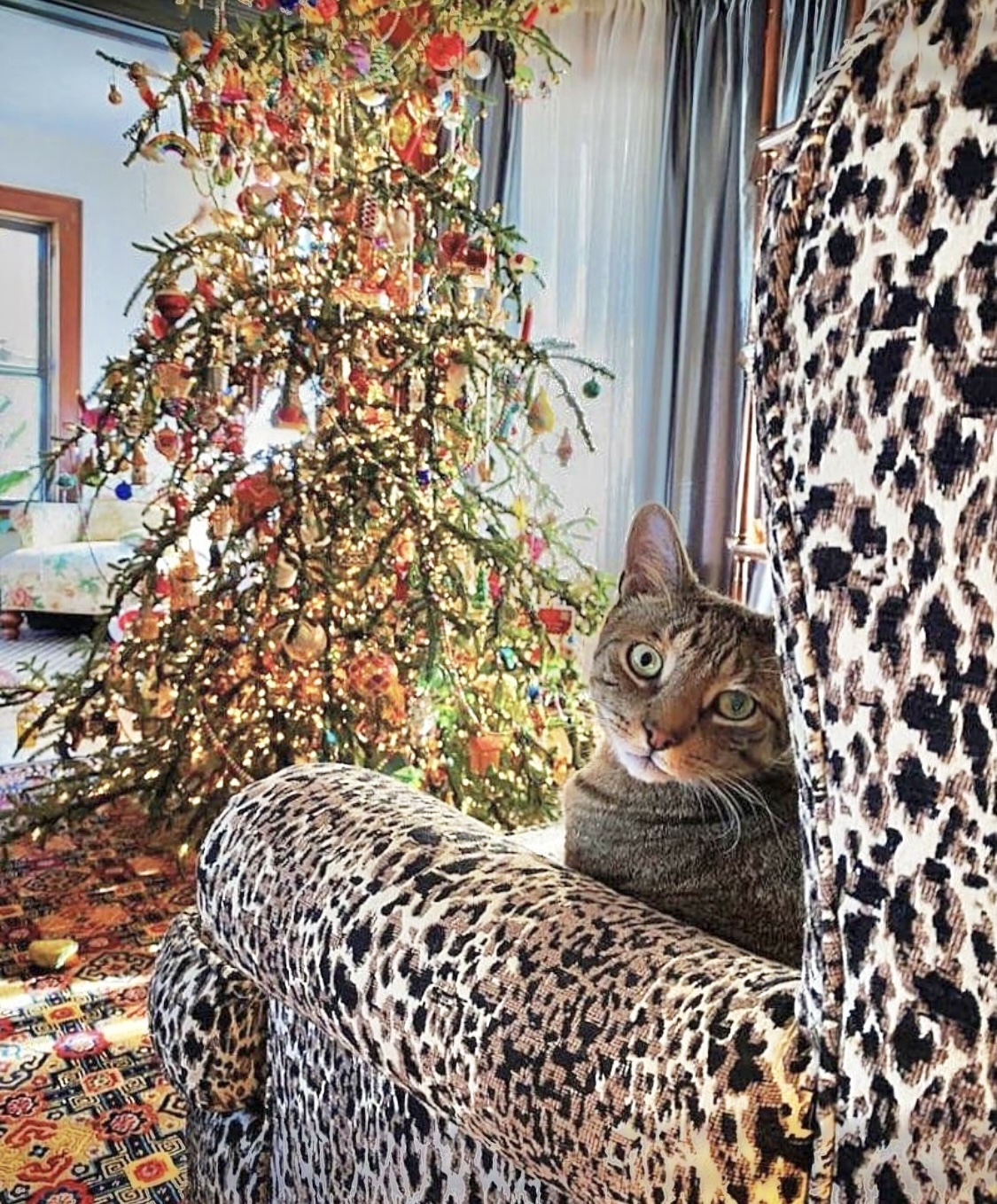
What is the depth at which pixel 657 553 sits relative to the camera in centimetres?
90

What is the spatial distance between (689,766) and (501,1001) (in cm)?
32

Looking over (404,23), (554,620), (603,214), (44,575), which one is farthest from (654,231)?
(44,575)

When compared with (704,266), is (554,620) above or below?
below

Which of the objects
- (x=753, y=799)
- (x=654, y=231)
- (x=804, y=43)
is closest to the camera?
(x=753, y=799)

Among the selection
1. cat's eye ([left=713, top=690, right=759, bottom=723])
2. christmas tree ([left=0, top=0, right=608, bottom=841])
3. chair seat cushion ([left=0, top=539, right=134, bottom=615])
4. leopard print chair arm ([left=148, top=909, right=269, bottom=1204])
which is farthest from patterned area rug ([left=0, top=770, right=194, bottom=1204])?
chair seat cushion ([left=0, top=539, right=134, bottom=615])

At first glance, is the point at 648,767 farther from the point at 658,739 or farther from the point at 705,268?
the point at 705,268

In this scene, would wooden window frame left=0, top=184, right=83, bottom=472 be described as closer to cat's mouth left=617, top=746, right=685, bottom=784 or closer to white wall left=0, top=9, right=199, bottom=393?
white wall left=0, top=9, right=199, bottom=393

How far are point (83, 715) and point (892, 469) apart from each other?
70.7 inches

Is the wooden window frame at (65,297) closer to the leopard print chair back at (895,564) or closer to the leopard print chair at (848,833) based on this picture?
the leopard print chair at (848,833)

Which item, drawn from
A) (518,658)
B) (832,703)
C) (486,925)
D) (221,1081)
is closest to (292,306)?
(518,658)

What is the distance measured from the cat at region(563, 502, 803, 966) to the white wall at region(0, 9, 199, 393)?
5.20 metres

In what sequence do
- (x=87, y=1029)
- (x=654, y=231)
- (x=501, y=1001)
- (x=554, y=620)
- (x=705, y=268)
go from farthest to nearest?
(x=654, y=231), (x=705, y=268), (x=554, y=620), (x=87, y=1029), (x=501, y=1001)

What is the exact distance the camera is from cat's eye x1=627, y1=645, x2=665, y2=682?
2.92 feet

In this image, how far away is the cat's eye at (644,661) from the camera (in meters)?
0.89
